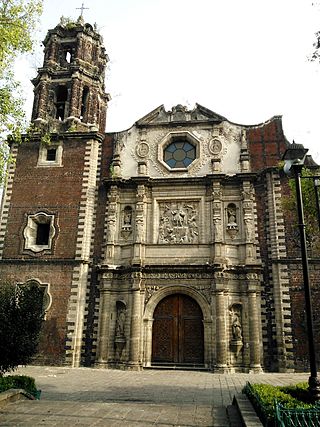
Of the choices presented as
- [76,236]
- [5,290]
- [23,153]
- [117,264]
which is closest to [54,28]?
[23,153]

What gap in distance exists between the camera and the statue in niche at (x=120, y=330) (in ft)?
57.8

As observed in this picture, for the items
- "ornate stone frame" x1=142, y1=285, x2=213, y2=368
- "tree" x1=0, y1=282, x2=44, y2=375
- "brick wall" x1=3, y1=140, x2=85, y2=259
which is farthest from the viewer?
"brick wall" x1=3, y1=140, x2=85, y2=259

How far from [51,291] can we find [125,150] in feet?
27.9

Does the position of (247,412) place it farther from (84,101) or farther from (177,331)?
(84,101)

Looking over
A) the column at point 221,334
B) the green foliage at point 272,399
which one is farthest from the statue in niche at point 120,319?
the green foliage at point 272,399

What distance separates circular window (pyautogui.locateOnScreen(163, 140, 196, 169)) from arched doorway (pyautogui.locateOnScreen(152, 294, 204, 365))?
7.16 metres

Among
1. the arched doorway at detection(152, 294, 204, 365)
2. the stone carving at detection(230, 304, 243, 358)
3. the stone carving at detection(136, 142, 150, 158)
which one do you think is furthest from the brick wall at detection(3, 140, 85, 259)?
the stone carving at detection(230, 304, 243, 358)

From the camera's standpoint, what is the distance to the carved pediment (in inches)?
851

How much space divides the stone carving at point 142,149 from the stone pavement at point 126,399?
1114 cm

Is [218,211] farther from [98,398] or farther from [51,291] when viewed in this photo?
[98,398]

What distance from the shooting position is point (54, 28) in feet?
82.3

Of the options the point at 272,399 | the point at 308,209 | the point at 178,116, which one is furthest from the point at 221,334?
the point at 178,116

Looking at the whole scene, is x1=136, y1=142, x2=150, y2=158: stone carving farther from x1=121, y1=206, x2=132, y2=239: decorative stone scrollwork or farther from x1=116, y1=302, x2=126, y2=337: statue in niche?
x1=116, y1=302, x2=126, y2=337: statue in niche

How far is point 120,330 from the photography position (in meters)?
17.9
